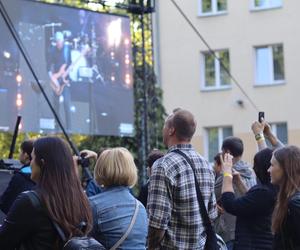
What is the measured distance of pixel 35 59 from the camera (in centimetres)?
1292

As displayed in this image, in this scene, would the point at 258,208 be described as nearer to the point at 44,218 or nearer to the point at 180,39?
the point at 44,218

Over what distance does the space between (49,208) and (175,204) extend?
1.52 meters

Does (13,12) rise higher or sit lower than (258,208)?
higher

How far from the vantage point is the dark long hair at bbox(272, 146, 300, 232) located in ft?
17.0

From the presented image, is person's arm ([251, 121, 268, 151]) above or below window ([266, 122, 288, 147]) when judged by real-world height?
above

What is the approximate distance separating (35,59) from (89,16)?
1.33 metres

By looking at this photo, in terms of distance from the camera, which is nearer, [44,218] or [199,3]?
[44,218]

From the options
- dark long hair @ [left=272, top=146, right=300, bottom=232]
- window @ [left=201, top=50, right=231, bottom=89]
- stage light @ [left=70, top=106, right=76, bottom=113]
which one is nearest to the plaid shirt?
dark long hair @ [left=272, top=146, right=300, bottom=232]

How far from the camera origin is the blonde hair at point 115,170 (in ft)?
17.1

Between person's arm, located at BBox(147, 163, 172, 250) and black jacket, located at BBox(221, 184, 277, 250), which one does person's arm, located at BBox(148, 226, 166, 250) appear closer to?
person's arm, located at BBox(147, 163, 172, 250)

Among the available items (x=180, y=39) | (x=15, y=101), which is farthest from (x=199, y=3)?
(x=15, y=101)

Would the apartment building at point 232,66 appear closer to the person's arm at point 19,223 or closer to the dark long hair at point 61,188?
the dark long hair at point 61,188

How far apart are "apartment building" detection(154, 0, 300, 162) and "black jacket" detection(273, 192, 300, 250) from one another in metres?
19.4

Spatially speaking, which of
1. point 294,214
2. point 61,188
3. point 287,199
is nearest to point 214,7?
point 287,199
